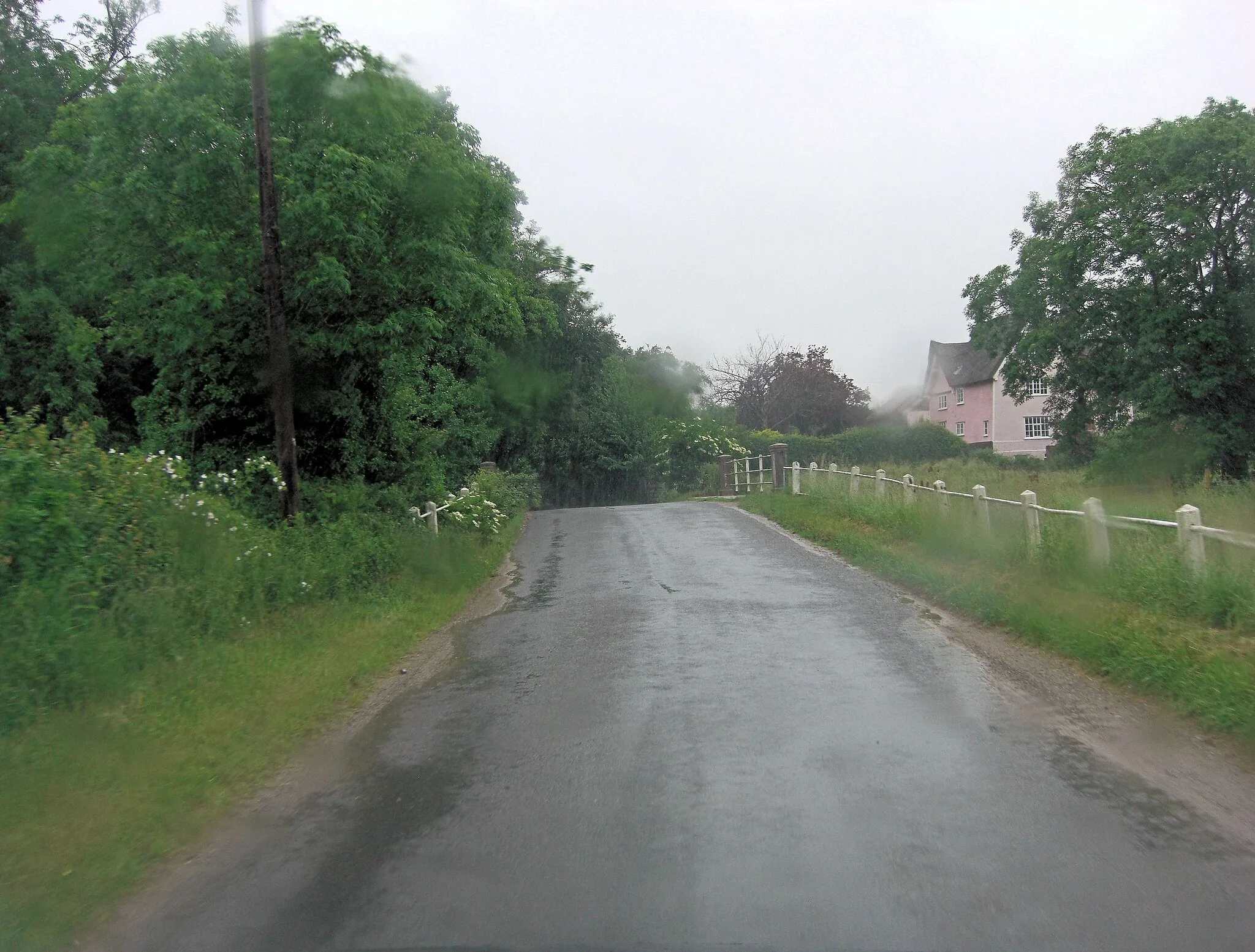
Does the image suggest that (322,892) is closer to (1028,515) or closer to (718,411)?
(1028,515)

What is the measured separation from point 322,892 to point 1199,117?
104 ft

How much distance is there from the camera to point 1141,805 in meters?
5.74

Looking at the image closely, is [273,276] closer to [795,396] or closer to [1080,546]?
[1080,546]

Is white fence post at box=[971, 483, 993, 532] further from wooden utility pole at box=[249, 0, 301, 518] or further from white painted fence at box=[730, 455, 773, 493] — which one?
white painted fence at box=[730, 455, 773, 493]

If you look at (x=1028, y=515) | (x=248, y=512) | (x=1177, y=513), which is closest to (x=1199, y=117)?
(x=1028, y=515)

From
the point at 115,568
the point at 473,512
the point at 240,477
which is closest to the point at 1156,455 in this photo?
the point at 473,512

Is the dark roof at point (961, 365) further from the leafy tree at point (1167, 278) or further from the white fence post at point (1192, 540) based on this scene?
the white fence post at point (1192, 540)

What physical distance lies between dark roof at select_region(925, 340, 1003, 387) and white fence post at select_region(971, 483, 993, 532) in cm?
3985

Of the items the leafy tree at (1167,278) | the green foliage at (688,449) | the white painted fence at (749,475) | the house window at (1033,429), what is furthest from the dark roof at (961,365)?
the leafy tree at (1167,278)

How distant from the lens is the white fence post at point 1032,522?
43.0ft

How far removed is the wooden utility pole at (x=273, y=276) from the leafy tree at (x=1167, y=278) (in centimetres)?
2341

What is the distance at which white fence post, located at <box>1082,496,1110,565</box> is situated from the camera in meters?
11.6

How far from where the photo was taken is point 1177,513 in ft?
34.5

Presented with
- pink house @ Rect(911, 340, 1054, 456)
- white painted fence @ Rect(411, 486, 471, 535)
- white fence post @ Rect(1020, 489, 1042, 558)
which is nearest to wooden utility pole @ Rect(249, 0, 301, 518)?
white painted fence @ Rect(411, 486, 471, 535)
